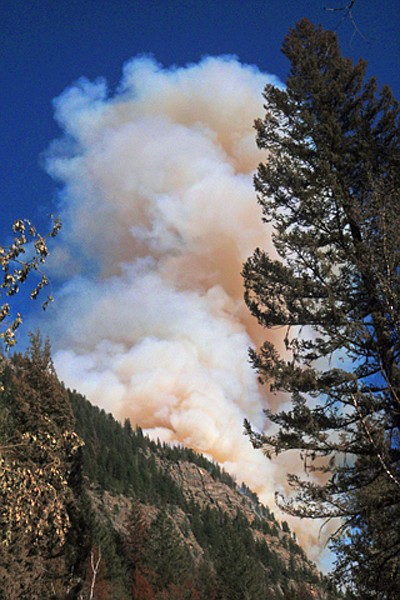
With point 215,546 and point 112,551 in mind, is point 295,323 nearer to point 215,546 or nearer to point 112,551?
point 112,551

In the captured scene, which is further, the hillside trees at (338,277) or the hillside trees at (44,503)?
the hillside trees at (44,503)

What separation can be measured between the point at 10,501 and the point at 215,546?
165033 millimetres

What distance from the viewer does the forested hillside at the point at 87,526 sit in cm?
837

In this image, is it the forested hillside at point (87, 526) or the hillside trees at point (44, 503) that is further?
the hillside trees at point (44, 503)

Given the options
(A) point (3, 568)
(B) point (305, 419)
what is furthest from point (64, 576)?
(B) point (305, 419)

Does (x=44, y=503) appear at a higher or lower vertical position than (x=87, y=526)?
lower

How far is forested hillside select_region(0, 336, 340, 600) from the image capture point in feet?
27.5

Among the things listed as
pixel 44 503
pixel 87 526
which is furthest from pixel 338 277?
pixel 87 526

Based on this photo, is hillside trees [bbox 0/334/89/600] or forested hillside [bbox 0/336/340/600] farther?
hillside trees [bbox 0/334/89/600]

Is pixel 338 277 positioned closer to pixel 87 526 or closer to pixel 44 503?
pixel 44 503

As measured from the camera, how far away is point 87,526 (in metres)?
22.6

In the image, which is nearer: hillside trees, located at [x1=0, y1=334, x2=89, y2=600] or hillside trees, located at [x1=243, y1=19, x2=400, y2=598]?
hillside trees, located at [x1=243, y1=19, x2=400, y2=598]

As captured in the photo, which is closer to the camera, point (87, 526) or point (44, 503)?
point (44, 503)

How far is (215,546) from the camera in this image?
156 meters
